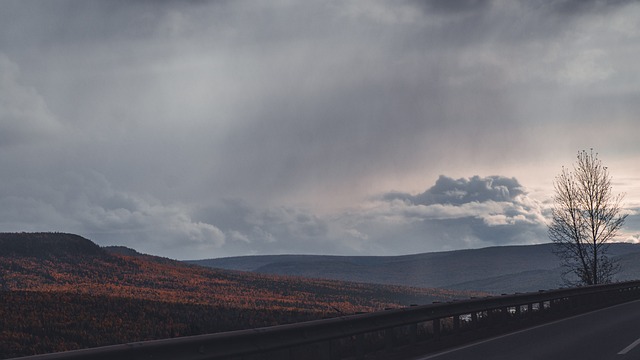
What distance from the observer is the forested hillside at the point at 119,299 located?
22094 millimetres

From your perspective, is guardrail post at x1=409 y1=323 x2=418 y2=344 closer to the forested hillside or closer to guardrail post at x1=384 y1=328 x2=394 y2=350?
guardrail post at x1=384 y1=328 x2=394 y2=350

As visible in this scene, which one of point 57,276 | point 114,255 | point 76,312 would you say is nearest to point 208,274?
point 114,255

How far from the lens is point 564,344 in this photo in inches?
583

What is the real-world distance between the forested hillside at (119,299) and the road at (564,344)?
2.77 m

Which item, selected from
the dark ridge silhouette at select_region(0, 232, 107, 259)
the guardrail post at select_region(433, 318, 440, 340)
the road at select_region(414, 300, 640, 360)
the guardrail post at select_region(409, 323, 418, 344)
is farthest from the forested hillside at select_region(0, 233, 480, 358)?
the road at select_region(414, 300, 640, 360)

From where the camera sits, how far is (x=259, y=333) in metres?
9.96

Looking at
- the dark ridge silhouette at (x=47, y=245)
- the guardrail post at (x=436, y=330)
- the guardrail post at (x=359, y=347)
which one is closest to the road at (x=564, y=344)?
the guardrail post at (x=436, y=330)

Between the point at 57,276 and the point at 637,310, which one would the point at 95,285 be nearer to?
the point at 57,276

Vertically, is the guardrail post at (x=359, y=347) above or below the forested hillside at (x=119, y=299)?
below

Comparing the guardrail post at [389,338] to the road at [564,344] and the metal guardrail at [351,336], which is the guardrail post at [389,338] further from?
the road at [564,344]

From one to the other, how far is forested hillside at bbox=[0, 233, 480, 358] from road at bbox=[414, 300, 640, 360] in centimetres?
277

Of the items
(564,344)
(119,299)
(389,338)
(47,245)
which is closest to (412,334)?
(389,338)

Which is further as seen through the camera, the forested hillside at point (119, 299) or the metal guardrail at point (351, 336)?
the forested hillside at point (119, 299)

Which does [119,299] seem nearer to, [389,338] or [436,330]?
[436,330]
